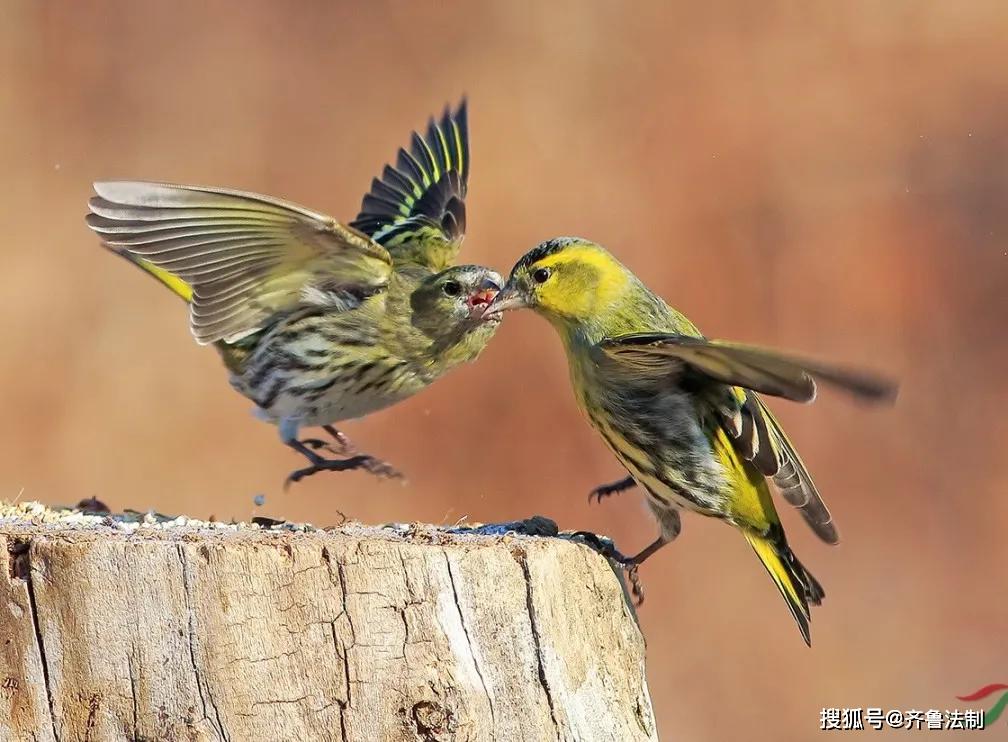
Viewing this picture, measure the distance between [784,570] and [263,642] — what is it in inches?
99.6

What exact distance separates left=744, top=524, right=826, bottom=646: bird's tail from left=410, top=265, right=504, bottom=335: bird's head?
204 centimetres

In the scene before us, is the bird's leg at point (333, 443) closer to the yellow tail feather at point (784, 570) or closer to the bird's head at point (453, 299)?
the bird's head at point (453, 299)

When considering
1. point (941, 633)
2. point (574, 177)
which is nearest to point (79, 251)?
point (574, 177)

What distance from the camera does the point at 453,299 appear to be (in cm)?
750

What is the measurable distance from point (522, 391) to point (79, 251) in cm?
435

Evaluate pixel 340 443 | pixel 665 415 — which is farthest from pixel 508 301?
pixel 340 443

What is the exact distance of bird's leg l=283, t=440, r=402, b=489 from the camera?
7.32m

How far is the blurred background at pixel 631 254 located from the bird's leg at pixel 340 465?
457 centimetres

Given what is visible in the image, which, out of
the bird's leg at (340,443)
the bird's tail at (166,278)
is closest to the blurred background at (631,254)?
the bird's leg at (340,443)

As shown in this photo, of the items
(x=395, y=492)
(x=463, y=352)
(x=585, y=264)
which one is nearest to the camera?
(x=585, y=264)

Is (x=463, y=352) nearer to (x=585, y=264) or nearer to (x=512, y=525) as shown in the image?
(x=585, y=264)

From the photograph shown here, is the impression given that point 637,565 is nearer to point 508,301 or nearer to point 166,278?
point 508,301

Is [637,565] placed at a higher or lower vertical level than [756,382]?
lower

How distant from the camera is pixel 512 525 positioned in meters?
5.47
